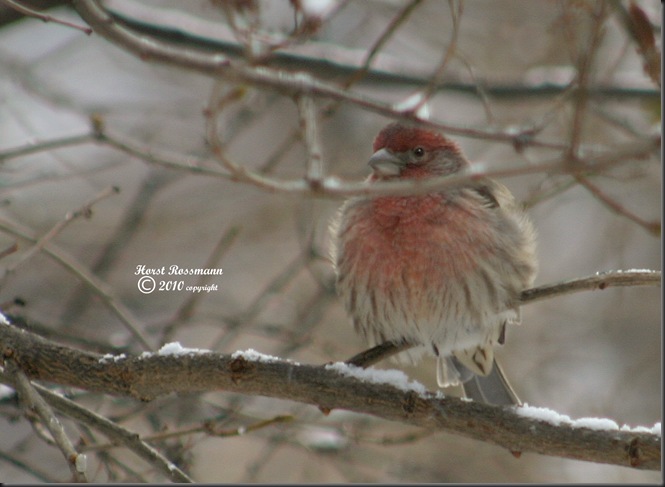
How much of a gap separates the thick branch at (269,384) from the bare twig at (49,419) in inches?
7.8

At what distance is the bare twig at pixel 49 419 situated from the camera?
10.5ft

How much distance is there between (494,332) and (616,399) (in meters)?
4.11

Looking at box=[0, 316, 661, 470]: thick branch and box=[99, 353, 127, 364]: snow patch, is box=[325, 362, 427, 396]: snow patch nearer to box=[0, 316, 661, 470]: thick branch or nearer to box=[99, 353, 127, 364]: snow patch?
box=[0, 316, 661, 470]: thick branch

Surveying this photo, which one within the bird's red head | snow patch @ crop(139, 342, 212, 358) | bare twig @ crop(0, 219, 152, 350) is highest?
the bird's red head

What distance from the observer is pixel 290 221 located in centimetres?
1069

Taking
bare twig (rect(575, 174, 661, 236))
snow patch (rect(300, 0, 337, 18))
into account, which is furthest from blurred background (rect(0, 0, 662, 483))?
bare twig (rect(575, 174, 661, 236))

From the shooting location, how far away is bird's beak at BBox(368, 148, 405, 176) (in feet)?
18.7

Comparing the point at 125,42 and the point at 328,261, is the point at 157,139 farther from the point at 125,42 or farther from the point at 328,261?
the point at 125,42

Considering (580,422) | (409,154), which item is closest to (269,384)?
(580,422)

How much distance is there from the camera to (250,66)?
11.7 ft

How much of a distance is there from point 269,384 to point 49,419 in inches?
42.3

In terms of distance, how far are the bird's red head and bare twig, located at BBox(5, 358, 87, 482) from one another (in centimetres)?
275

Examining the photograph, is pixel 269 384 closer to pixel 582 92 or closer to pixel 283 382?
pixel 283 382

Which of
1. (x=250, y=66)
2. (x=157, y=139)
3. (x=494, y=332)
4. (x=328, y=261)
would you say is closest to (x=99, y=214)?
(x=157, y=139)
